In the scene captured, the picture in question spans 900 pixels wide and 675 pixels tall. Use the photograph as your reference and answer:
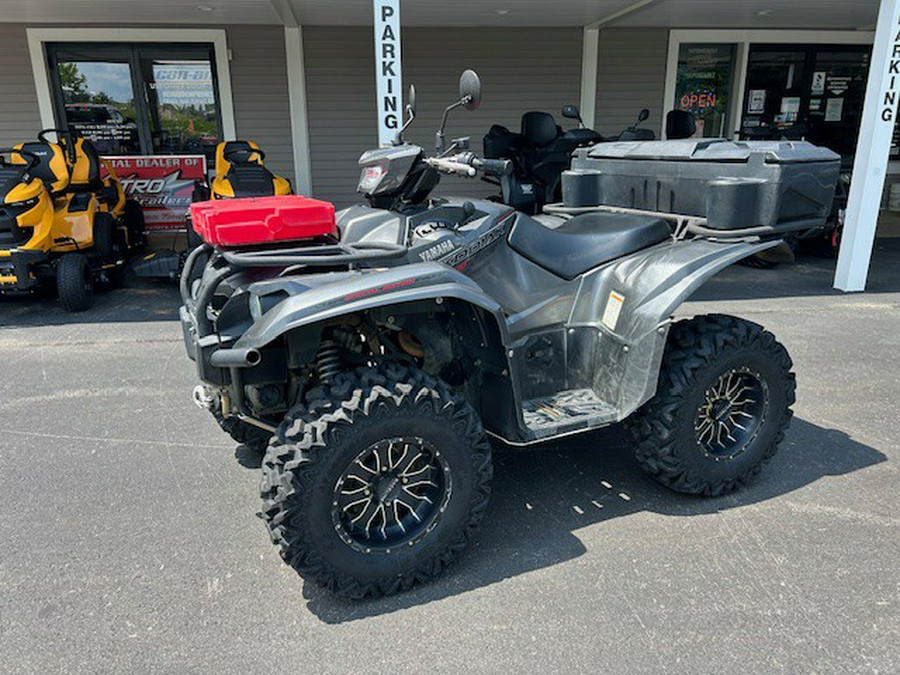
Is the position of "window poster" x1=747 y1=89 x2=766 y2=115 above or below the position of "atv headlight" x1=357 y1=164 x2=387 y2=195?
above

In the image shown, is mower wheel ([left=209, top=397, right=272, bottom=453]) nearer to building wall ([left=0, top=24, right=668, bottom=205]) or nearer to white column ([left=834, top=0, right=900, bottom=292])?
white column ([left=834, top=0, right=900, bottom=292])

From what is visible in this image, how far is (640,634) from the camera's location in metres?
2.30

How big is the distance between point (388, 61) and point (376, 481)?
4.66 metres

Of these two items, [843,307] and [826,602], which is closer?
[826,602]

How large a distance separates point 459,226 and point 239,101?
8049mm

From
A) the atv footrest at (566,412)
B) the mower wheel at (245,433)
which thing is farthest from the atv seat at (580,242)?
the mower wheel at (245,433)

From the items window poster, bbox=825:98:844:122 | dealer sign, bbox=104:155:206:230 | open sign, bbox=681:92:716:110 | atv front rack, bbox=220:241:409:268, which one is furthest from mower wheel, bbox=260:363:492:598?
window poster, bbox=825:98:844:122

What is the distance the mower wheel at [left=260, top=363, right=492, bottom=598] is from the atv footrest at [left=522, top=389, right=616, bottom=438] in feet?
1.14

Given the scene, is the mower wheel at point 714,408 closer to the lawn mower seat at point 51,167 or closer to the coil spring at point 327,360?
the coil spring at point 327,360

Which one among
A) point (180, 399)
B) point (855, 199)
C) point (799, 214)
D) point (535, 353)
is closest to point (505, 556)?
point (535, 353)

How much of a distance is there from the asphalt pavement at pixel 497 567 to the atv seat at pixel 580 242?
3.44 ft

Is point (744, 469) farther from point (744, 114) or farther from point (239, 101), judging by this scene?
point (744, 114)

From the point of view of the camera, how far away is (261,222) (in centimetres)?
262

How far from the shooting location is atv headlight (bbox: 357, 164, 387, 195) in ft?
9.62
